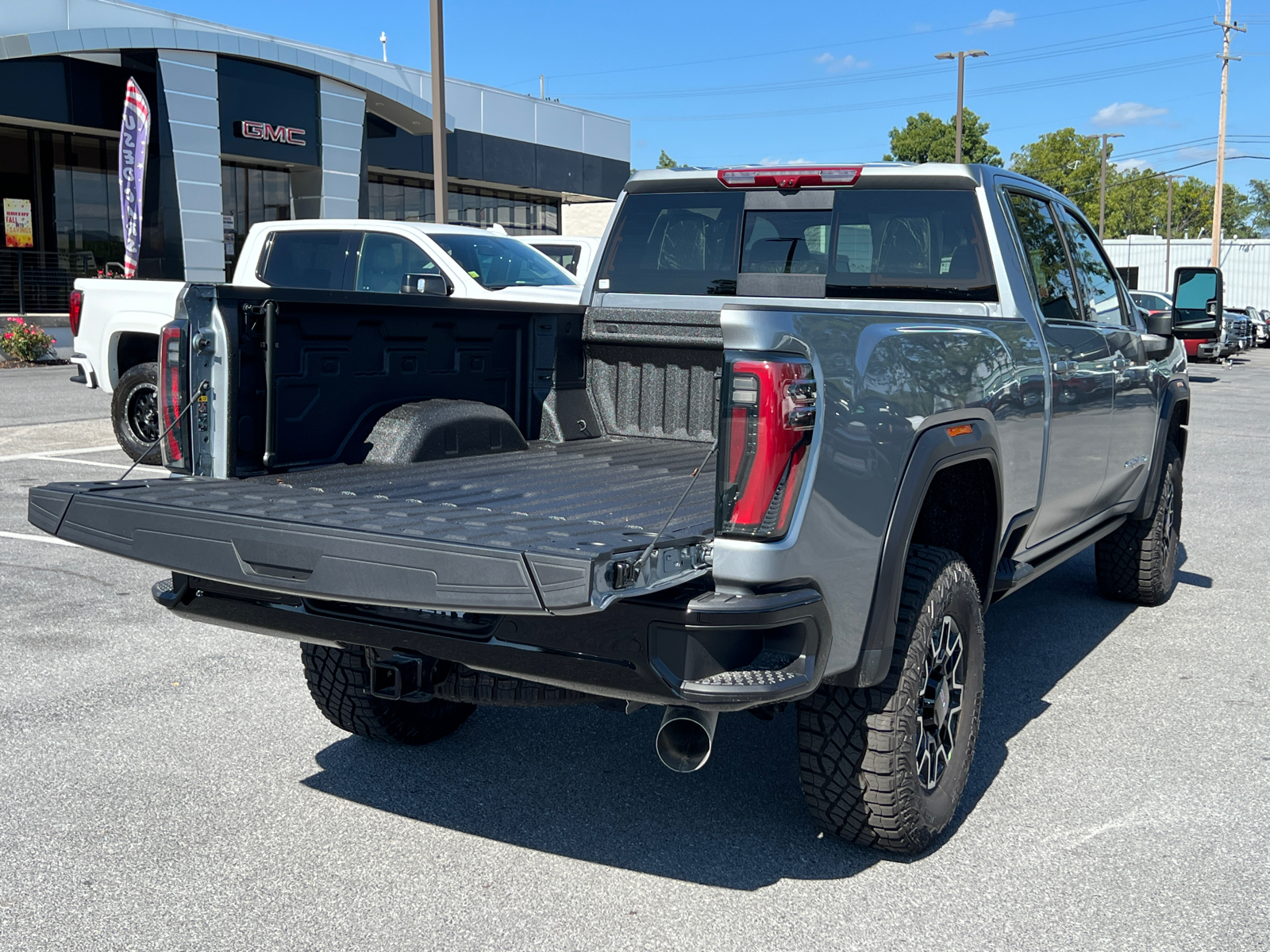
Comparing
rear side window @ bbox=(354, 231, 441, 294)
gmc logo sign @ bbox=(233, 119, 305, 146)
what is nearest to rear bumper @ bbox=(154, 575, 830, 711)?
rear side window @ bbox=(354, 231, 441, 294)

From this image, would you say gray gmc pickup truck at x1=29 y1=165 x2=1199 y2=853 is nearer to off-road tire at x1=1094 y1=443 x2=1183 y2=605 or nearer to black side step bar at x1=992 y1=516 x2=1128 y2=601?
black side step bar at x1=992 y1=516 x2=1128 y2=601

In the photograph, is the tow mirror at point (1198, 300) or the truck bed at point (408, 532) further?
the tow mirror at point (1198, 300)

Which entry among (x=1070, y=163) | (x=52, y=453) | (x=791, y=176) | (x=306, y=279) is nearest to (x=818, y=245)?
(x=791, y=176)

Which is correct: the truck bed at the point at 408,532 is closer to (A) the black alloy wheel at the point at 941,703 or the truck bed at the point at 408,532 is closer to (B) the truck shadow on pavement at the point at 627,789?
(A) the black alloy wheel at the point at 941,703

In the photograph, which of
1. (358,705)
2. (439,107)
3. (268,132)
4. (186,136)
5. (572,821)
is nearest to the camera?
(572,821)

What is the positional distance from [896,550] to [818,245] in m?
1.94

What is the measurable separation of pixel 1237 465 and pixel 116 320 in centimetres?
1081

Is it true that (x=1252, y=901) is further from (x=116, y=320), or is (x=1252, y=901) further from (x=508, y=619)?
(x=116, y=320)

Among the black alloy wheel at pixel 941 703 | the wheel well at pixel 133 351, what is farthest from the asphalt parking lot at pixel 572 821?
the wheel well at pixel 133 351

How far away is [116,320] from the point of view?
1037cm

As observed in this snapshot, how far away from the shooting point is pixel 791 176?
484cm

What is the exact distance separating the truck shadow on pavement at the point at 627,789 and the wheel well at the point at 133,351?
23.4 ft

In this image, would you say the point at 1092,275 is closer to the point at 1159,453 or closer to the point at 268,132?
the point at 1159,453

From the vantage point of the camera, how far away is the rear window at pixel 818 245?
456cm
